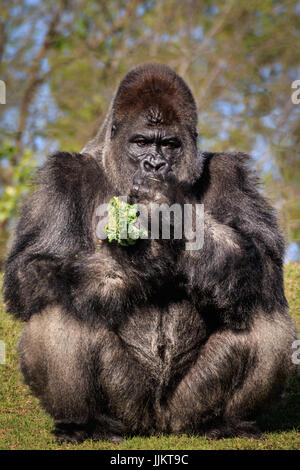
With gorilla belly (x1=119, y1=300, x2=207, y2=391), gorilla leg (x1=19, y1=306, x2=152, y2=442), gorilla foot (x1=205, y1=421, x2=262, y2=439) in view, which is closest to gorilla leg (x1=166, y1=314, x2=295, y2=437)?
gorilla foot (x1=205, y1=421, x2=262, y2=439)

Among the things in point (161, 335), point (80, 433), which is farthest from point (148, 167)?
point (80, 433)

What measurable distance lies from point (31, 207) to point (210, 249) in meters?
1.37

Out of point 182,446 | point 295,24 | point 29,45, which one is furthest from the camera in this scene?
point 295,24

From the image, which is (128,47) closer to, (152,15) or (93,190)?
(152,15)

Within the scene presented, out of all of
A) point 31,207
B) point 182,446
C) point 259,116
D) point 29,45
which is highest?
point 29,45

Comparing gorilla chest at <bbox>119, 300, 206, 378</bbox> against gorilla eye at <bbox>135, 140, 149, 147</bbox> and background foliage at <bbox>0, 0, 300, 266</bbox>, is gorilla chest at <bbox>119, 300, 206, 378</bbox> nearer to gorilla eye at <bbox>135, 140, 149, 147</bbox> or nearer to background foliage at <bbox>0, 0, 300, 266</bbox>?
gorilla eye at <bbox>135, 140, 149, 147</bbox>

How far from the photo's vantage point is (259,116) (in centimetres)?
1502

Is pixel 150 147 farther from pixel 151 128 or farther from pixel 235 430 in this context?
pixel 235 430

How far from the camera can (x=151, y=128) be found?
5043 mm

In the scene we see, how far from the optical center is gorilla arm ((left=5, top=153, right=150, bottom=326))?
455 cm

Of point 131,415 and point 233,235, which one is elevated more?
point 233,235

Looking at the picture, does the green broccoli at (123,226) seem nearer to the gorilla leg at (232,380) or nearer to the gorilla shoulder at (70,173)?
the gorilla shoulder at (70,173)

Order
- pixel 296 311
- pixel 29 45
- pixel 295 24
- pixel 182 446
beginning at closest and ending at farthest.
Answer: pixel 182 446
pixel 296 311
pixel 29 45
pixel 295 24

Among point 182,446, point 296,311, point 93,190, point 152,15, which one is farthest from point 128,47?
point 182,446
